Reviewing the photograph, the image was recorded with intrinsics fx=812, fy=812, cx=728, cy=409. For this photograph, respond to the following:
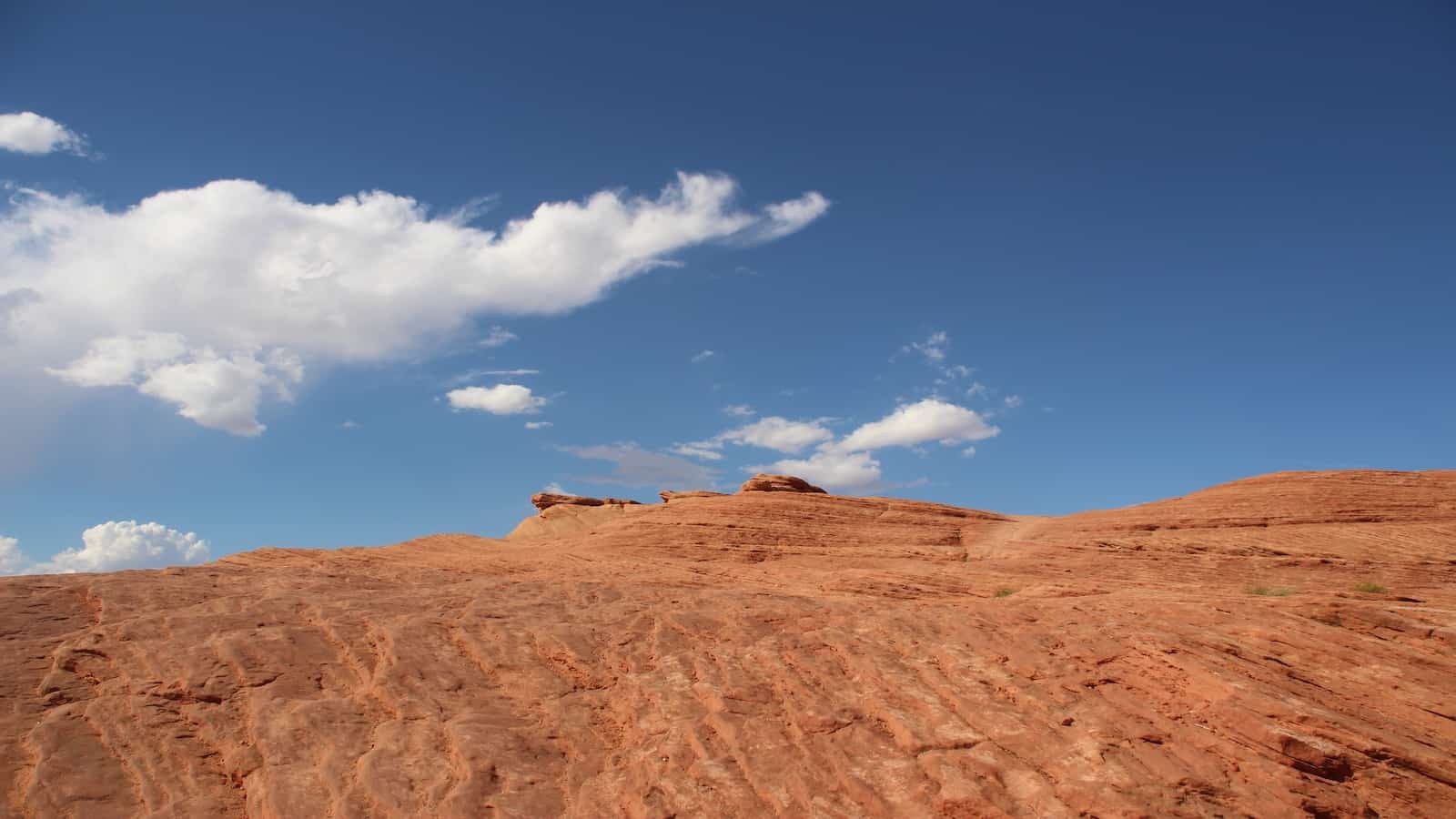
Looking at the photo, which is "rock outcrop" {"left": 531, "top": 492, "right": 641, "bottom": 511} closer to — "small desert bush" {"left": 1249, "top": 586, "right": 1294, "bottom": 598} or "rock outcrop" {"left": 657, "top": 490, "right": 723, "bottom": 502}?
"rock outcrop" {"left": 657, "top": 490, "right": 723, "bottom": 502}

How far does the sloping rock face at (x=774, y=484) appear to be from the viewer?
131 ft

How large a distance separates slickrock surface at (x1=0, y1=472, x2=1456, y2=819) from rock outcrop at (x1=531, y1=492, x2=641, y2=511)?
1121 inches

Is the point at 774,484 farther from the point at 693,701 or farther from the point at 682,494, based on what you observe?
the point at 693,701

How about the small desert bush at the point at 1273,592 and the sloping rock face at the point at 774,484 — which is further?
the sloping rock face at the point at 774,484

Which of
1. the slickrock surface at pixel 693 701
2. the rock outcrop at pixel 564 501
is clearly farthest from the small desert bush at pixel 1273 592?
the rock outcrop at pixel 564 501

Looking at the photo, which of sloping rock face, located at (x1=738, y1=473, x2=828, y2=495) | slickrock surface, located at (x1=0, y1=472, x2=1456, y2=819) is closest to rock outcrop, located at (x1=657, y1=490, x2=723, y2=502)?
sloping rock face, located at (x1=738, y1=473, x2=828, y2=495)

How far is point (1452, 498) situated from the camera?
98.8 ft

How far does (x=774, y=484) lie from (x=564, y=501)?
1316cm

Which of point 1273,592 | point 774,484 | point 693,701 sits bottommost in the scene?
point 693,701

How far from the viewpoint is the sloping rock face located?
131 feet

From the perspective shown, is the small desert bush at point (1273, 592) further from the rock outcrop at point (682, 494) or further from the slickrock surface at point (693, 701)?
the rock outcrop at point (682, 494)

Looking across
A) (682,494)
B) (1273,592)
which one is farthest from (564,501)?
(1273,592)

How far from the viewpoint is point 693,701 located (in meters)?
10.3

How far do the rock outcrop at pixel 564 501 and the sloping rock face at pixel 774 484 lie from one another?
28.6ft
